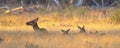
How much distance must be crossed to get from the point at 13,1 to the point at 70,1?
311 cm

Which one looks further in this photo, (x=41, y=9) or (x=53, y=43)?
(x=41, y=9)

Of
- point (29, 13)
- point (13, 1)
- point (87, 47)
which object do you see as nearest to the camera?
point (87, 47)

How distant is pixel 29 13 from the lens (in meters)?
19.3

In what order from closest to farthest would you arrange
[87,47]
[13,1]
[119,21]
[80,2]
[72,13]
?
[87,47] → [119,21] → [72,13] → [80,2] → [13,1]

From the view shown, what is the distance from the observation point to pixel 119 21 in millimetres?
14875

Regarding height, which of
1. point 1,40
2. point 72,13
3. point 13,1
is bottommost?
point 13,1

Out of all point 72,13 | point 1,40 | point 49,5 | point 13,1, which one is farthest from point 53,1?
point 1,40

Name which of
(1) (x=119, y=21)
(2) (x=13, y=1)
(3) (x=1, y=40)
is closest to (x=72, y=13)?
(1) (x=119, y=21)

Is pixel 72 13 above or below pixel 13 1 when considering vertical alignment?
above

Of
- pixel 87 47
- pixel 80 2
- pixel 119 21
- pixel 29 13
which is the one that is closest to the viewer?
pixel 87 47

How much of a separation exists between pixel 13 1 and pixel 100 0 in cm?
450

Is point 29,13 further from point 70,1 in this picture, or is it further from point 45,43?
point 45,43

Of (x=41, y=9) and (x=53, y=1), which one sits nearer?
(x=41, y=9)

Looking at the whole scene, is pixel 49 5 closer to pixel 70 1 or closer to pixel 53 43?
pixel 70 1
